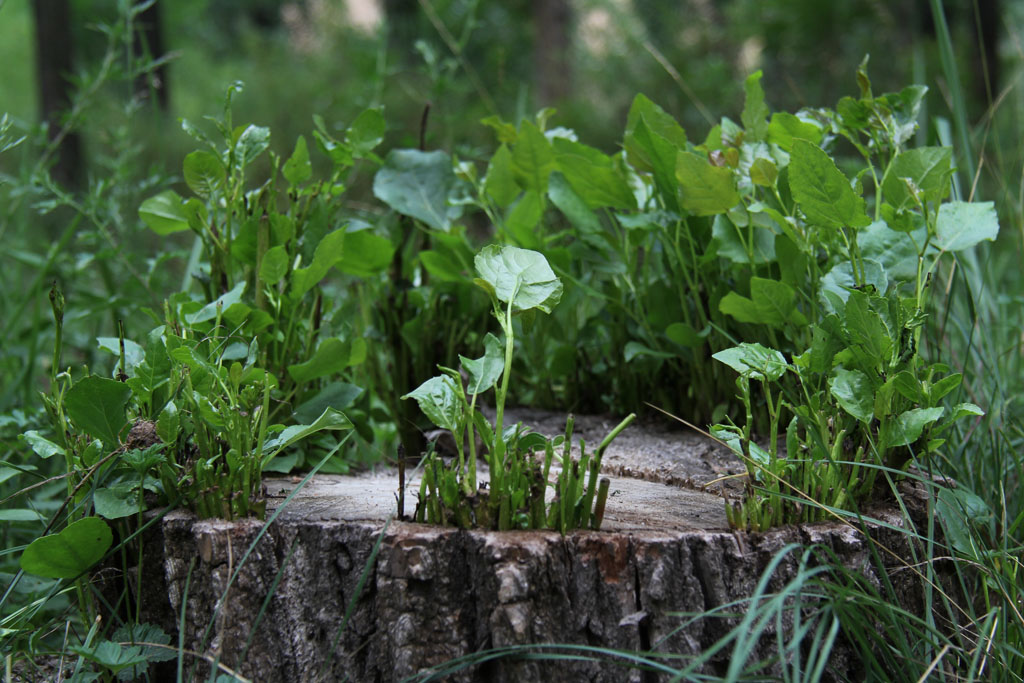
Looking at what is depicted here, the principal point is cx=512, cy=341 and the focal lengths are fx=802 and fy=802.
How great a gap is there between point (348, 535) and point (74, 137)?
4.45m

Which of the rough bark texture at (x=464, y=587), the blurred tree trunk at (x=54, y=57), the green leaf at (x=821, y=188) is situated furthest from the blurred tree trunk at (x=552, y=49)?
the rough bark texture at (x=464, y=587)

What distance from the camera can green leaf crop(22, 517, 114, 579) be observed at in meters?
0.93

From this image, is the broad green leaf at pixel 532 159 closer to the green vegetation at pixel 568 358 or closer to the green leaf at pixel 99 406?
the green vegetation at pixel 568 358

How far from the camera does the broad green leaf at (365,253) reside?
1.35m

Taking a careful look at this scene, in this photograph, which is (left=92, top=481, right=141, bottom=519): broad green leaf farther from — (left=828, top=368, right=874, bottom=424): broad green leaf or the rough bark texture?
(left=828, top=368, right=874, bottom=424): broad green leaf

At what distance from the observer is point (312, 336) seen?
4.27ft

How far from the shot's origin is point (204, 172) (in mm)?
1248

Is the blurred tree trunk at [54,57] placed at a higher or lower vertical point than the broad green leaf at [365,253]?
higher

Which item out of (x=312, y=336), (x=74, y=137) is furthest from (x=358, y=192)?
(x=312, y=336)

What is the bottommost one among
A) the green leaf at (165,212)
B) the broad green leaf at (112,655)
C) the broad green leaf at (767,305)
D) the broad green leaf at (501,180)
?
the broad green leaf at (112,655)

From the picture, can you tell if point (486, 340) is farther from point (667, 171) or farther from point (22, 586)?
point (22, 586)

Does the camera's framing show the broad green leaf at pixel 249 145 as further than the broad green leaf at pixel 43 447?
Yes

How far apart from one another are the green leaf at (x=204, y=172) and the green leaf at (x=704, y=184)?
2.31 ft

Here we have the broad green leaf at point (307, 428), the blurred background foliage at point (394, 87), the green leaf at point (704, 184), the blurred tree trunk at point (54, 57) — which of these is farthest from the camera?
the blurred tree trunk at point (54, 57)
